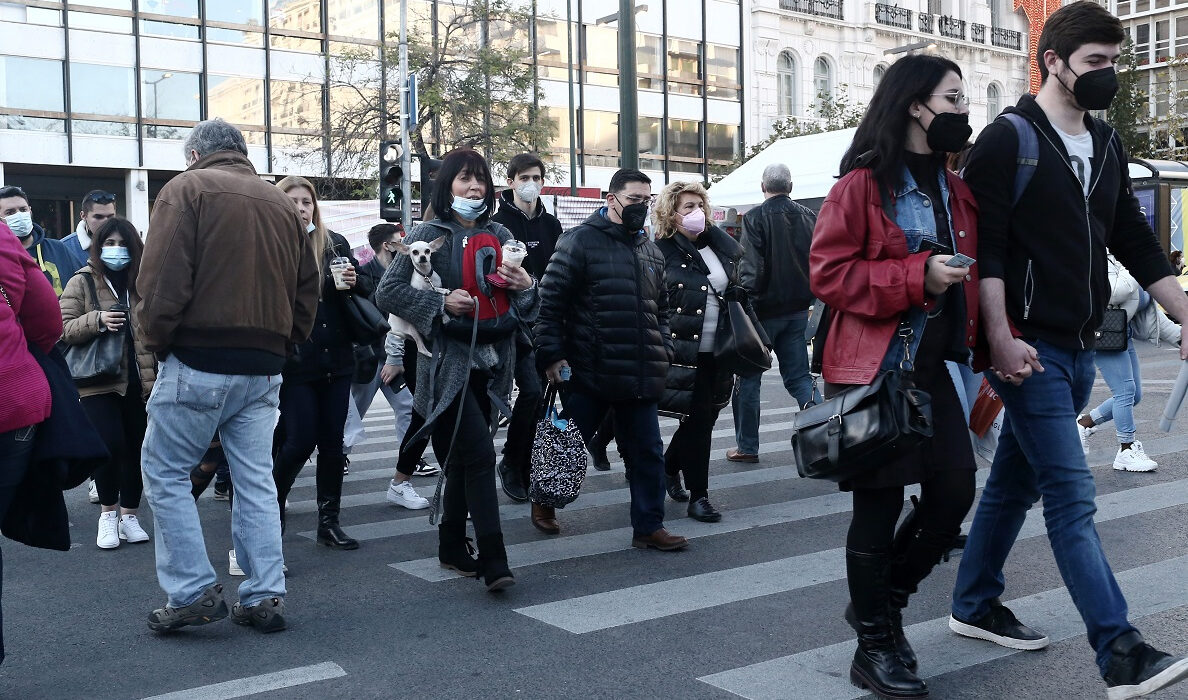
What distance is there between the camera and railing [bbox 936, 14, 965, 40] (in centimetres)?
5391

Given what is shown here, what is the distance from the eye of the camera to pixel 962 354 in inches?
144

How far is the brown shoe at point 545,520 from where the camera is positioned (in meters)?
6.47

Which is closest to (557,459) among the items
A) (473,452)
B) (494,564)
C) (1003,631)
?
(473,452)

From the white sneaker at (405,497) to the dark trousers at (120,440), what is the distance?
1550 mm

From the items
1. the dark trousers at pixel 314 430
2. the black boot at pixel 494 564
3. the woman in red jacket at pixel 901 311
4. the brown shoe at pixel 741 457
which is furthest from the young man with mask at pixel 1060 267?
the brown shoe at pixel 741 457

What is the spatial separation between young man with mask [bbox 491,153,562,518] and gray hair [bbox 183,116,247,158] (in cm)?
219

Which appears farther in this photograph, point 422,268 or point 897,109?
point 422,268

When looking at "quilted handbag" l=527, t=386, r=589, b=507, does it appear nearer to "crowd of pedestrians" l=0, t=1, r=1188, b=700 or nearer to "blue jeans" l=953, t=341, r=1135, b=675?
"crowd of pedestrians" l=0, t=1, r=1188, b=700

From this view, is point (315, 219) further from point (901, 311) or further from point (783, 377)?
point (783, 377)

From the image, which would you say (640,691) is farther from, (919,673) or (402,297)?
(402,297)

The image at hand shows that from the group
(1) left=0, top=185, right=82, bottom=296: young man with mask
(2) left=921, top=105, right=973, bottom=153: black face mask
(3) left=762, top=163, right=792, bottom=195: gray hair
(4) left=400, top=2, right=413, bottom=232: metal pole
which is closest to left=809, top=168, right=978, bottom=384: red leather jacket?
(2) left=921, top=105, right=973, bottom=153: black face mask

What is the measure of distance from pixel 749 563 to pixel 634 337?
126cm

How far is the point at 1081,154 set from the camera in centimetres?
378

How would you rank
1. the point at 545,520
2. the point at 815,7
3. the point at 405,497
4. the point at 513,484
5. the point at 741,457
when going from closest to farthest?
the point at 545,520
the point at 513,484
the point at 405,497
the point at 741,457
the point at 815,7
